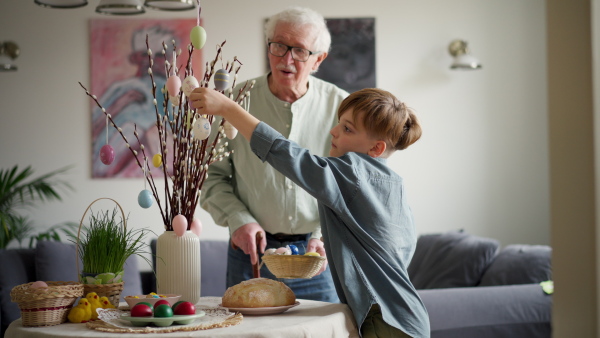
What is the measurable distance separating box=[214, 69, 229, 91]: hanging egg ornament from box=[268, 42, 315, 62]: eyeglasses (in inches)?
20.9

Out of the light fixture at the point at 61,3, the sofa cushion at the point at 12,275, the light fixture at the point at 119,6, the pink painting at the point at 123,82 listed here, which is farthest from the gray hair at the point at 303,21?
the pink painting at the point at 123,82

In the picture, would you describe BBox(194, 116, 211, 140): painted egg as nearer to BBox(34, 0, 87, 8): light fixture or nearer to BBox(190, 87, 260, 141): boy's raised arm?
BBox(190, 87, 260, 141): boy's raised arm

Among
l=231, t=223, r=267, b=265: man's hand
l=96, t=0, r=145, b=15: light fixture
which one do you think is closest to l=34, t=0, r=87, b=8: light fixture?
l=96, t=0, r=145, b=15: light fixture

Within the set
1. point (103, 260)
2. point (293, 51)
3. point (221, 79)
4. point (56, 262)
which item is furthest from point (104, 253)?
point (56, 262)

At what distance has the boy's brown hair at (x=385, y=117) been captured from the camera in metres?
1.75

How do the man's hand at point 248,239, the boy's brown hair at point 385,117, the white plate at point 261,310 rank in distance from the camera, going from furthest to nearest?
the man's hand at point 248,239, the boy's brown hair at point 385,117, the white plate at point 261,310

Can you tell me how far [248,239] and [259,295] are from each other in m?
0.43

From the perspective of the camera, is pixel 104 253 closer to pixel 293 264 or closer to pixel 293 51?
pixel 293 264

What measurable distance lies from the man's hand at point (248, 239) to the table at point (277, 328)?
36 cm

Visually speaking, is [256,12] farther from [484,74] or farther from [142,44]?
[484,74]

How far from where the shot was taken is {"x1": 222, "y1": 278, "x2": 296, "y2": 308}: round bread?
5.47 feet

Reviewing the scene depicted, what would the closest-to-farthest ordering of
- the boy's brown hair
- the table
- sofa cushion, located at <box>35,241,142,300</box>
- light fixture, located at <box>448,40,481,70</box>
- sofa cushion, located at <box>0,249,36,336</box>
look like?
1. the table
2. the boy's brown hair
3. sofa cushion, located at <box>0,249,36,336</box>
4. sofa cushion, located at <box>35,241,142,300</box>
5. light fixture, located at <box>448,40,481,70</box>

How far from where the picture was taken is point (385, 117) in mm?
1748

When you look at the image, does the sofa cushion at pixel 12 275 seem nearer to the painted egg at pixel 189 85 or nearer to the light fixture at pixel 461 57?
the painted egg at pixel 189 85
